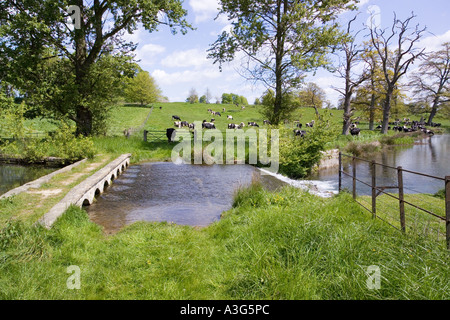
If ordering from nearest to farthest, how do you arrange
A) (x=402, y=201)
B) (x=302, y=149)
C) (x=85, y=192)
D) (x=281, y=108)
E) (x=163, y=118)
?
(x=402, y=201)
(x=85, y=192)
(x=302, y=149)
(x=281, y=108)
(x=163, y=118)

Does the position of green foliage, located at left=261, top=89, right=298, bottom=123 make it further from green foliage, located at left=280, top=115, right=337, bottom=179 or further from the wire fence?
green foliage, located at left=280, top=115, right=337, bottom=179

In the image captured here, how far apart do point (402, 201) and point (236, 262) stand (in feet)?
10.9

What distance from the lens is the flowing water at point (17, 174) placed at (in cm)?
1111

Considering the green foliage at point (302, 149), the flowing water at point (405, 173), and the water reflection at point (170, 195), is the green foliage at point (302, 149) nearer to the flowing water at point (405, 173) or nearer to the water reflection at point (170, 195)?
the flowing water at point (405, 173)

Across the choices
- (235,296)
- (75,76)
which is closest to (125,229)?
(235,296)

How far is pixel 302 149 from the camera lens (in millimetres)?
14844

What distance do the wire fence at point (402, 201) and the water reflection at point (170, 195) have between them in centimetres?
347

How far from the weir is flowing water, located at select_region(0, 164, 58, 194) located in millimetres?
3046

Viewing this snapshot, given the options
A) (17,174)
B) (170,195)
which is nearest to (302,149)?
(170,195)

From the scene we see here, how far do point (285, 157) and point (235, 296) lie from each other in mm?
11777

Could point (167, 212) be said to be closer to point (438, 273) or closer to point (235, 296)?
point (235, 296)

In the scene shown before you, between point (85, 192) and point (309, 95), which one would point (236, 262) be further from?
point (309, 95)

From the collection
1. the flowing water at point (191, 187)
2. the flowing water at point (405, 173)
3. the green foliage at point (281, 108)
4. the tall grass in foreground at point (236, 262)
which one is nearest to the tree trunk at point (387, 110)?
the flowing water at point (405, 173)
